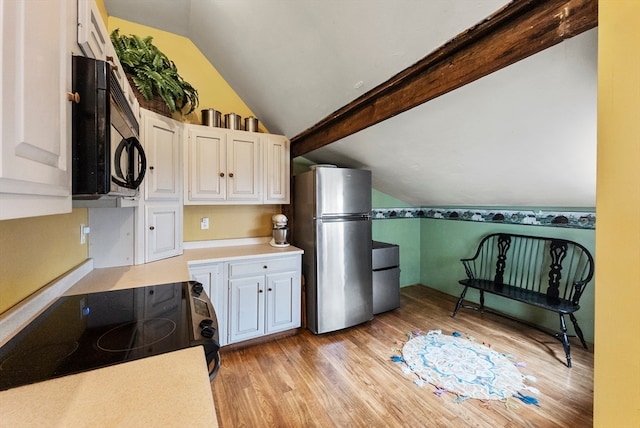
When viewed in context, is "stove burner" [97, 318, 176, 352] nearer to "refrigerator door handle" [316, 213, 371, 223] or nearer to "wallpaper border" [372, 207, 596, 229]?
"refrigerator door handle" [316, 213, 371, 223]

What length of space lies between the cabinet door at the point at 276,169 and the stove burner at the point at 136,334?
6.01ft

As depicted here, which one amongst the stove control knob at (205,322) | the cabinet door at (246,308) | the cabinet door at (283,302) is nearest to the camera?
the stove control knob at (205,322)

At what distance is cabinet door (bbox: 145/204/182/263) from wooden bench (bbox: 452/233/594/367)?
3162 millimetres

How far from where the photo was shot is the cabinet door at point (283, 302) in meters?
2.52

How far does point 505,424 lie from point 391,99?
216 centimetres

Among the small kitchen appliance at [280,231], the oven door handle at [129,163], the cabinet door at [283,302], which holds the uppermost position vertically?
the oven door handle at [129,163]

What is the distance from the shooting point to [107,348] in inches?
33.2

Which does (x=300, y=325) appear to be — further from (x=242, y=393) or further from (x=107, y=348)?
(x=107, y=348)

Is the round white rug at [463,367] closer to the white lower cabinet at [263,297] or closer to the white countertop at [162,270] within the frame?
the white lower cabinet at [263,297]

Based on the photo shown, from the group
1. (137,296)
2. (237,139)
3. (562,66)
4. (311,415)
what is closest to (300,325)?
(311,415)

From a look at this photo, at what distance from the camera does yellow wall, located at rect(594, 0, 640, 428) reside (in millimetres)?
626

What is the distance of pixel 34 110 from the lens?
55cm

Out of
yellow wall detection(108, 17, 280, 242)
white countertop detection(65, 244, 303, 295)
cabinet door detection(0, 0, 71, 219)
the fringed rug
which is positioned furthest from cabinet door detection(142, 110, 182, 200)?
the fringed rug

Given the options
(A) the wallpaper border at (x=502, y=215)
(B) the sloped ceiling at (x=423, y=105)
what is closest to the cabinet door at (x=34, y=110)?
(B) the sloped ceiling at (x=423, y=105)
